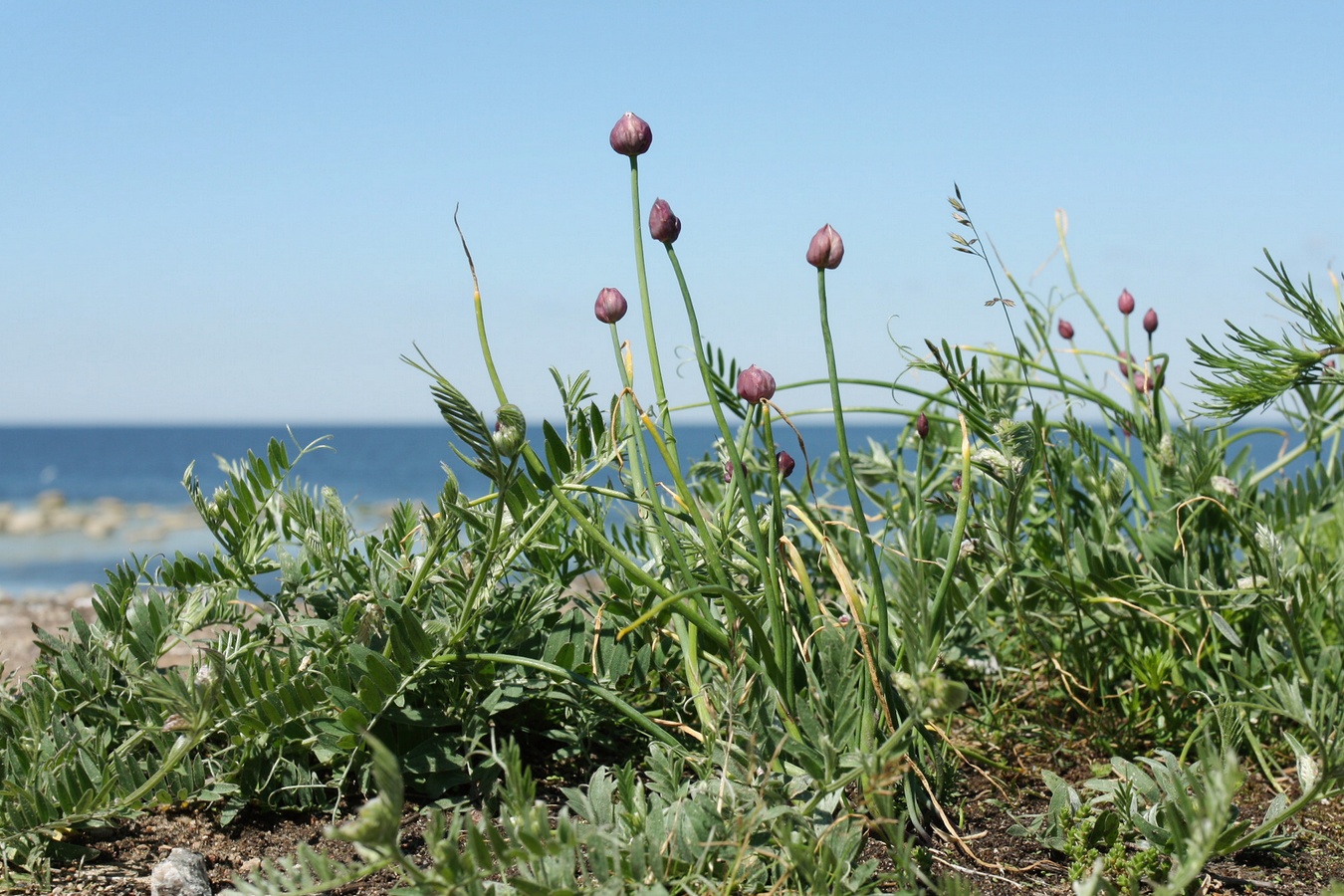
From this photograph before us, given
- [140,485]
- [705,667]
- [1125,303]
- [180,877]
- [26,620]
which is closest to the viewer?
[180,877]

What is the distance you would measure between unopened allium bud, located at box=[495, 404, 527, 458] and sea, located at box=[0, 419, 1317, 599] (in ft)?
0.41

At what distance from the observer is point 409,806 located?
149 centimetres

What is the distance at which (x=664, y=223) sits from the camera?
4.48 feet

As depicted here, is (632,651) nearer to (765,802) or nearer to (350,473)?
(765,802)

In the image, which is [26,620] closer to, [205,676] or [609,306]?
[205,676]

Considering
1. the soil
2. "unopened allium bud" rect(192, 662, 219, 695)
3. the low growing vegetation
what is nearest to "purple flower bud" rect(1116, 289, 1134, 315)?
the low growing vegetation

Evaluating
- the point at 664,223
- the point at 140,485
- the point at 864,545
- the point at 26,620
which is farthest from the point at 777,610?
the point at 140,485

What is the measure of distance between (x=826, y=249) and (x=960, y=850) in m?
0.80

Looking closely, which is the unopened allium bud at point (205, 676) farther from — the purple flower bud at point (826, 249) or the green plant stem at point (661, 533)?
the purple flower bud at point (826, 249)

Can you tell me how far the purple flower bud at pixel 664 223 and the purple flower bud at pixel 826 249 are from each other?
210mm

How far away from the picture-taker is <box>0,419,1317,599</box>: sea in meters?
10.1

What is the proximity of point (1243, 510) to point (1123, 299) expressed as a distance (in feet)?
1.80

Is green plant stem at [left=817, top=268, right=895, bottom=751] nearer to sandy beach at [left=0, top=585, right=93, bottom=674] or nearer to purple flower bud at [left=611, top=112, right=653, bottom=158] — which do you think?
purple flower bud at [left=611, top=112, right=653, bottom=158]

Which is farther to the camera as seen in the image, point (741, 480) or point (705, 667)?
point (705, 667)
